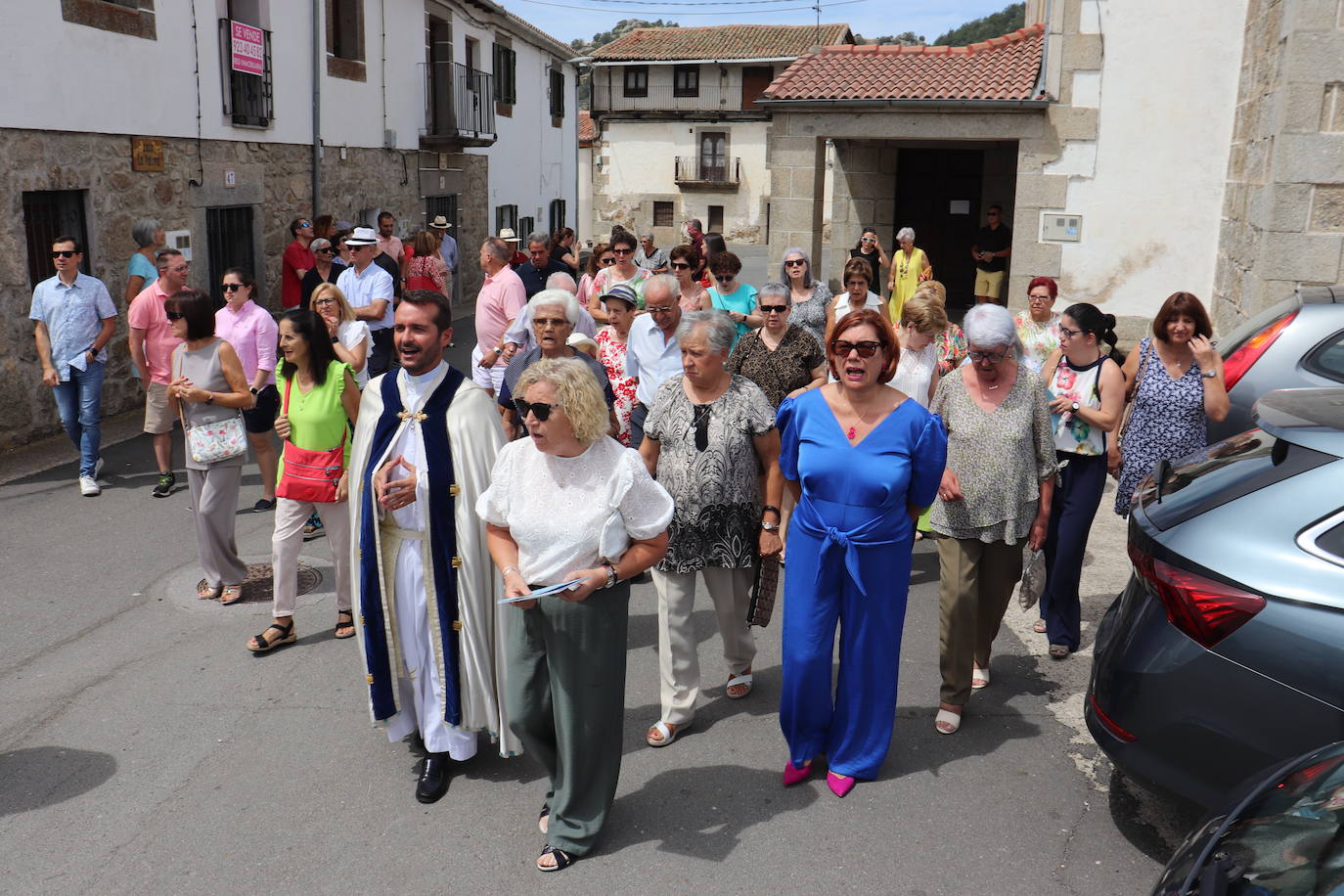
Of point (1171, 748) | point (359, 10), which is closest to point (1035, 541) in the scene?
point (1171, 748)

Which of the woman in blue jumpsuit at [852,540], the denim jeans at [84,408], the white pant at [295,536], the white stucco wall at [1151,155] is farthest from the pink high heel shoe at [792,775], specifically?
the white stucco wall at [1151,155]

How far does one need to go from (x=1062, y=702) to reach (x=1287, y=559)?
2048 millimetres

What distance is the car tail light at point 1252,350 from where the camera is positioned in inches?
233

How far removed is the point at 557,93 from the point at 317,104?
50.8 ft

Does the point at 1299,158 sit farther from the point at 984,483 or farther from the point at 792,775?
the point at 792,775

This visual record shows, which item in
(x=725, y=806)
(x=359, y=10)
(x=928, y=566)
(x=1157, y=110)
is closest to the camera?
(x=725, y=806)

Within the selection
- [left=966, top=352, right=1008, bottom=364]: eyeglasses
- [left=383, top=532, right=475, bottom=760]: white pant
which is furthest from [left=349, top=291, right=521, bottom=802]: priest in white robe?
[left=966, top=352, right=1008, bottom=364]: eyeglasses

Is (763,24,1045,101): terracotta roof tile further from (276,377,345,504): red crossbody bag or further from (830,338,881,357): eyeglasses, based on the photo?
(830,338,881,357): eyeglasses

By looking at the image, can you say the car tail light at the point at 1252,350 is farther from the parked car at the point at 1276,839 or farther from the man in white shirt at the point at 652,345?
the parked car at the point at 1276,839

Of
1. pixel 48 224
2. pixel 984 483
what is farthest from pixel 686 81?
pixel 984 483

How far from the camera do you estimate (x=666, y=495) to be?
12.0 ft

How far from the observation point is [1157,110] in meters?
12.4

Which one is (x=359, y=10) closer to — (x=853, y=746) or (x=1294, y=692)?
(x=853, y=746)

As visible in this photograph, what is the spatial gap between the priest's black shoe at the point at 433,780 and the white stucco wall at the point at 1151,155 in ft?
35.6
